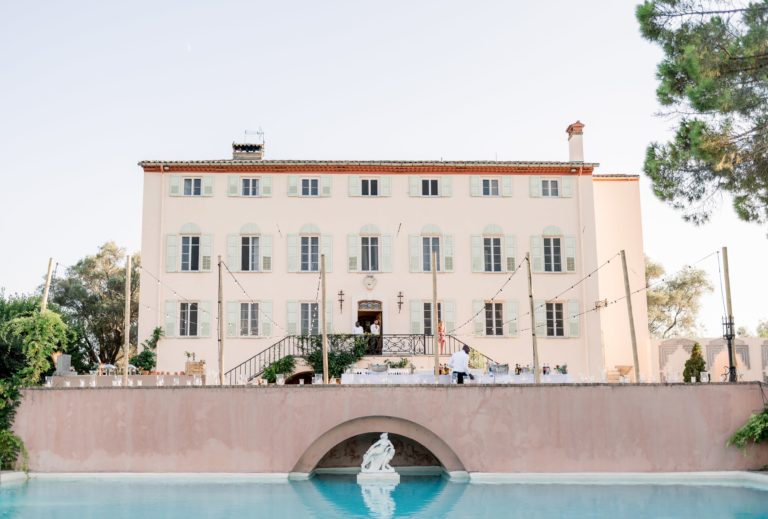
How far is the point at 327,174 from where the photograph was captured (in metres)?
28.5

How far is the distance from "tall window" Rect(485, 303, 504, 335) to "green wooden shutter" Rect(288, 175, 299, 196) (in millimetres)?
7499

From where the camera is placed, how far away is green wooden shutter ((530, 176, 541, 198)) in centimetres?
2878

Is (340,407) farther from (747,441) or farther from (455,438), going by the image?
(747,441)

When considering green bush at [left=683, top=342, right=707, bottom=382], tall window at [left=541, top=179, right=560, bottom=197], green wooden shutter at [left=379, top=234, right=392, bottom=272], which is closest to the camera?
green bush at [left=683, top=342, right=707, bottom=382]

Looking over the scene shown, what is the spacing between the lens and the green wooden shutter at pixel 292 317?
27.4 meters

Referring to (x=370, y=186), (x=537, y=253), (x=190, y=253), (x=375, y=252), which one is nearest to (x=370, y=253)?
(x=375, y=252)

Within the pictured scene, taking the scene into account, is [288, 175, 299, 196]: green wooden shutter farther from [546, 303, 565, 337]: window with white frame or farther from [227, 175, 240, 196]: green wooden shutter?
[546, 303, 565, 337]: window with white frame

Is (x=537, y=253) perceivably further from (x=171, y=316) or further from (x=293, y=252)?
(x=171, y=316)

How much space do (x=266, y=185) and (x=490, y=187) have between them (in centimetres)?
767

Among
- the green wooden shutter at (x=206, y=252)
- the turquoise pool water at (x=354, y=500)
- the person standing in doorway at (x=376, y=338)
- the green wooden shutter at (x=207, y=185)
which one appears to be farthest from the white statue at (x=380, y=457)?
the green wooden shutter at (x=207, y=185)

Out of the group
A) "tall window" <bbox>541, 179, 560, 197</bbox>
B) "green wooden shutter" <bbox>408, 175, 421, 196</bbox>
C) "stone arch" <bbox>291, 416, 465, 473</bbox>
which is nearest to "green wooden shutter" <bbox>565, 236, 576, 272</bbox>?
"tall window" <bbox>541, 179, 560, 197</bbox>

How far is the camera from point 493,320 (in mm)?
27938

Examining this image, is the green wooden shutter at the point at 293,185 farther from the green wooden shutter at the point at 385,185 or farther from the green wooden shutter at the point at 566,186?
the green wooden shutter at the point at 566,186

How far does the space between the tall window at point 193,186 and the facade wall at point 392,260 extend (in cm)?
21
